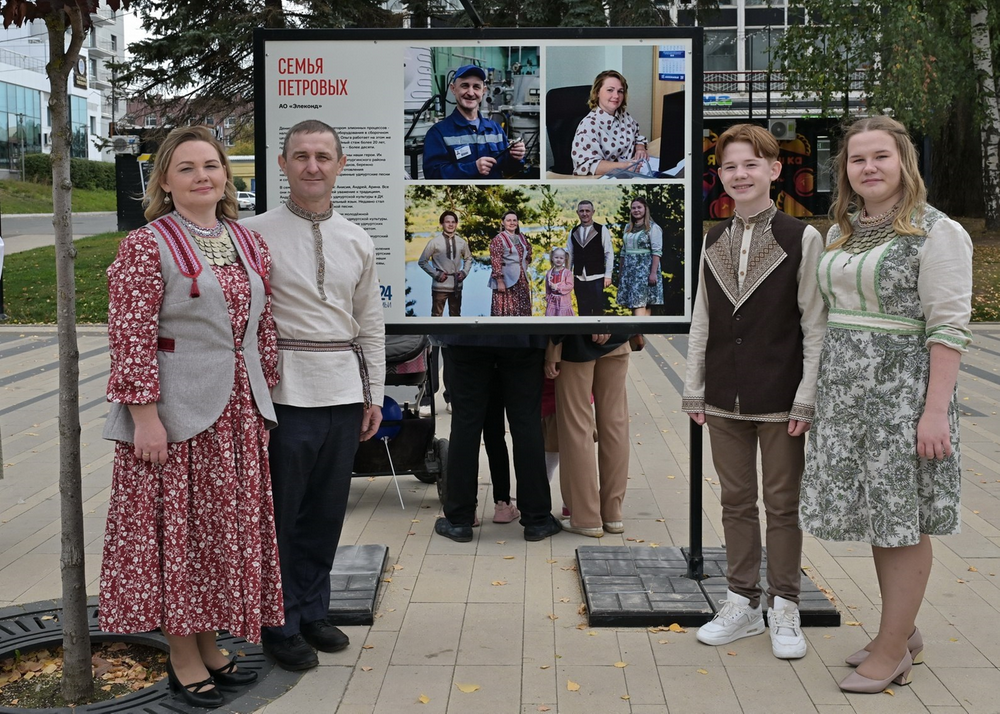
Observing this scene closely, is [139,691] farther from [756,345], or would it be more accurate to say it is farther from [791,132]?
[791,132]

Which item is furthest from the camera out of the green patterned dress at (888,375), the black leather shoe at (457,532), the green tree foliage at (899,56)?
the green tree foliage at (899,56)

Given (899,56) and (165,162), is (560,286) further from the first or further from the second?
(899,56)

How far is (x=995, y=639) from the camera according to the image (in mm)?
4383

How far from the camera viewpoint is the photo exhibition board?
464 centimetres

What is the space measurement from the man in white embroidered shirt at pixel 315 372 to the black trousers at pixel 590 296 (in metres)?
0.93

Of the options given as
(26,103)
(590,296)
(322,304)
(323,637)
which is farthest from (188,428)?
(26,103)

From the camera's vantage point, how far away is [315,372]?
13.4 ft

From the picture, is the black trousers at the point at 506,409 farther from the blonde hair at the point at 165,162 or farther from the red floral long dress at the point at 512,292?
the blonde hair at the point at 165,162

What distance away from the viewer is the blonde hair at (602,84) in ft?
→ 15.2

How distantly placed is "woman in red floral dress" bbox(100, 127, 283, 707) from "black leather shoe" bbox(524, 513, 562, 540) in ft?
7.18

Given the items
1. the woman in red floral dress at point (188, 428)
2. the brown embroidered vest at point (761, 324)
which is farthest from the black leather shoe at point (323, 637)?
the brown embroidered vest at point (761, 324)

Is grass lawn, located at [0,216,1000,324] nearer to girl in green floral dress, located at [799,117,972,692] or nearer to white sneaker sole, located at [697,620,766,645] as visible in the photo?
white sneaker sole, located at [697,620,766,645]

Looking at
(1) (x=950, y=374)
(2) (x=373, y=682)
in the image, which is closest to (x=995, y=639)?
(1) (x=950, y=374)

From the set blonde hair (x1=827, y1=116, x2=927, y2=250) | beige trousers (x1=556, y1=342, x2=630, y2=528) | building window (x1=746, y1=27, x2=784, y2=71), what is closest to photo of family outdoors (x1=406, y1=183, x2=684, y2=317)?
blonde hair (x1=827, y1=116, x2=927, y2=250)
